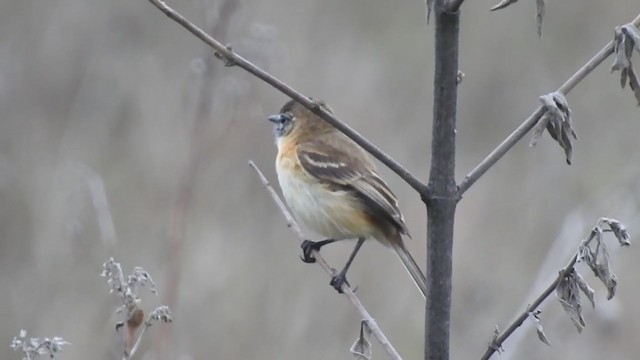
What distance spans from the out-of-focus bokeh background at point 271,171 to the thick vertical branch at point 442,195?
6.32 feet

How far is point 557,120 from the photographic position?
189cm

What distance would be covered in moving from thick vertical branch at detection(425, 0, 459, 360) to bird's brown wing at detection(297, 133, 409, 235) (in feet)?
9.64

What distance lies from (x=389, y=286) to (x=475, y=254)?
3.02 feet

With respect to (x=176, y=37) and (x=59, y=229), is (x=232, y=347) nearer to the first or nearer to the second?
(x=59, y=229)

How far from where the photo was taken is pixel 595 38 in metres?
9.70

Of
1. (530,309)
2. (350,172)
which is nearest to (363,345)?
(530,309)

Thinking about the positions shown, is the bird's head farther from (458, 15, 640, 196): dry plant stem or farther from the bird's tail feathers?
(458, 15, 640, 196): dry plant stem

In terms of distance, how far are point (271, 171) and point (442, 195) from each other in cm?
558

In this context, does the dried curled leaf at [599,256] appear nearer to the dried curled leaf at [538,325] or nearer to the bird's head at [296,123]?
the dried curled leaf at [538,325]

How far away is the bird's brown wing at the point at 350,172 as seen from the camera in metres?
5.02

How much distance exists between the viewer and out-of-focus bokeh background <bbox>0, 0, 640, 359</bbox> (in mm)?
5660

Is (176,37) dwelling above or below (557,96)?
above

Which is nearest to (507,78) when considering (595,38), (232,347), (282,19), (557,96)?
(595,38)

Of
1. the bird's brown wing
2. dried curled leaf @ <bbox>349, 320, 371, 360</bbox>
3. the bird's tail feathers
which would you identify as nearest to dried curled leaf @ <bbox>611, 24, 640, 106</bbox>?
dried curled leaf @ <bbox>349, 320, 371, 360</bbox>
